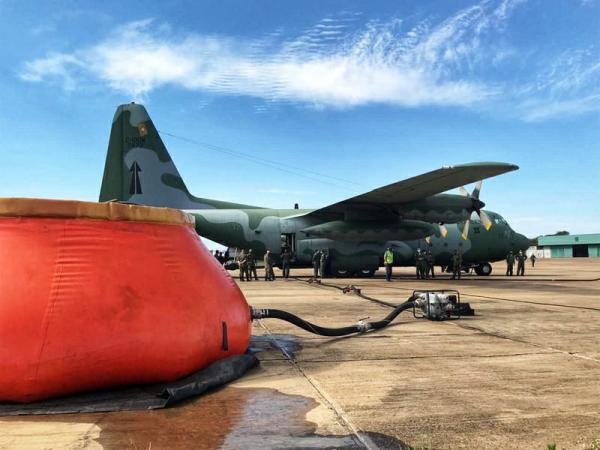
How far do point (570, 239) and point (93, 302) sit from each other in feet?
354

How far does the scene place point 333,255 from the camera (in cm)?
2425

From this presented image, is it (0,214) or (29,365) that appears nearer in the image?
(29,365)

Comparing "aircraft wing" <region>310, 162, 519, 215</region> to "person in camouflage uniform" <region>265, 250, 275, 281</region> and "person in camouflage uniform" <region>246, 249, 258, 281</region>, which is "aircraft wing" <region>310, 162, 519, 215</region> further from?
"person in camouflage uniform" <region>246, 249, 258, 281</region>

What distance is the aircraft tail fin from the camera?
23.6m

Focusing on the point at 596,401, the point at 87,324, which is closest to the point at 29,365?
the point at 87,324

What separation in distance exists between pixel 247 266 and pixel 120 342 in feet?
63.0

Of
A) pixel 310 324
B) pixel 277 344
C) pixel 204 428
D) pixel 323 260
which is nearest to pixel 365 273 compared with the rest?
pixel 323 260

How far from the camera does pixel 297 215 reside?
80.5ft

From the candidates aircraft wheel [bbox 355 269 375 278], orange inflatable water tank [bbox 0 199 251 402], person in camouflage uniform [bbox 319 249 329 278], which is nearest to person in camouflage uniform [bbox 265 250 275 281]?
person in camouflage uniform [bbox 319 249 329 278]

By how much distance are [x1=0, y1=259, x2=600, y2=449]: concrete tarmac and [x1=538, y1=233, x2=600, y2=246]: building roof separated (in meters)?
98.7

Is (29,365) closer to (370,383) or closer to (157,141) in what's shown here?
(370,383)

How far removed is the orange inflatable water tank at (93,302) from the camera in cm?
377

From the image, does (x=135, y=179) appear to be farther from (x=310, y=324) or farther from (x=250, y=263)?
(x=310, y=324)

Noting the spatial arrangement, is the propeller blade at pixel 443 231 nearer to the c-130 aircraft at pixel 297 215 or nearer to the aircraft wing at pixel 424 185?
the c-130 aircraft at pixel 297 215
